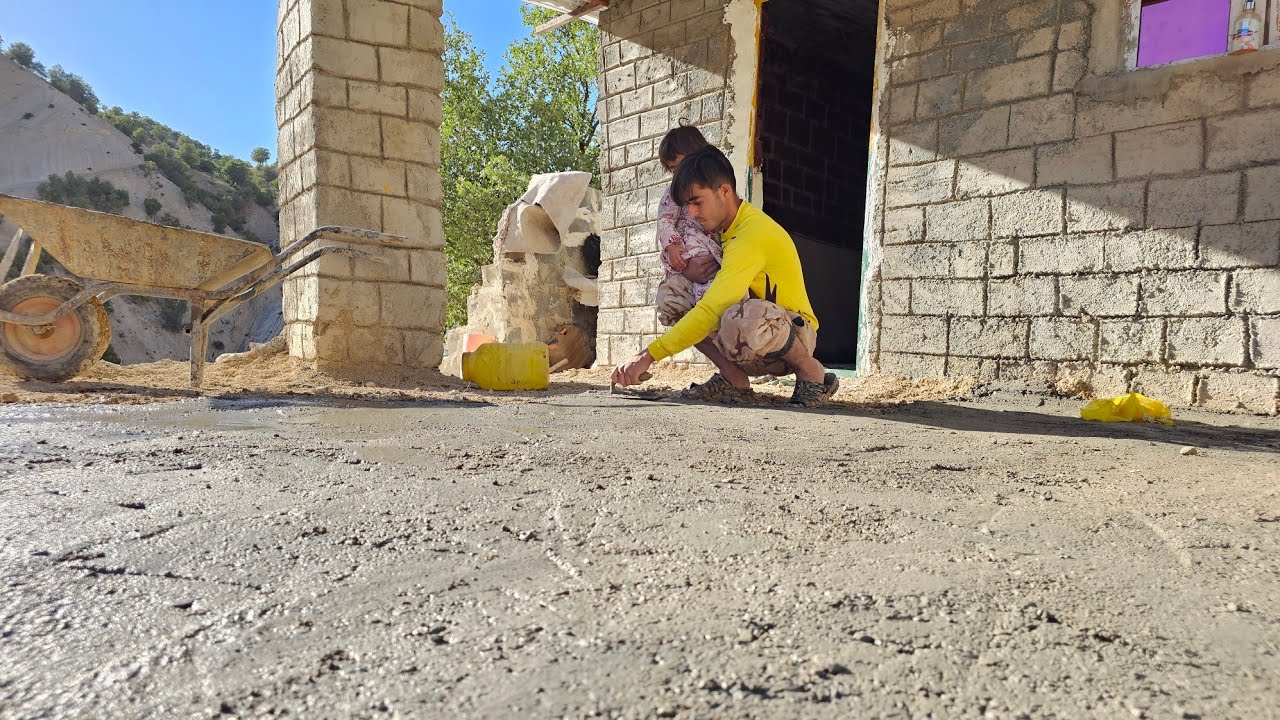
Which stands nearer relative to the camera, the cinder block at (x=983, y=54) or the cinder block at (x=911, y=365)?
the cinder block at (x=983, y=54)

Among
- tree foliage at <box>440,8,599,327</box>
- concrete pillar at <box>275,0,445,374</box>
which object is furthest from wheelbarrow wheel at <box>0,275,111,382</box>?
tree foliage at <box>440,8,599,327</box>

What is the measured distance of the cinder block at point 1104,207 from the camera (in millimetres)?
3609

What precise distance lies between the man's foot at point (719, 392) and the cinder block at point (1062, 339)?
1613 millimetres

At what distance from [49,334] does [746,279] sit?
11.0 feet

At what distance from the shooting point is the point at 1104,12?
12.2 feet

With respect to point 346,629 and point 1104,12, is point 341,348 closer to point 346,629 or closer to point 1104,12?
point 346,629

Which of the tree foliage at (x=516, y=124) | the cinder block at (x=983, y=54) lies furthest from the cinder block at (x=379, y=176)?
the tree foliage at (x=516, y=124)

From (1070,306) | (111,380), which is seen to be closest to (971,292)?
(1070,306)

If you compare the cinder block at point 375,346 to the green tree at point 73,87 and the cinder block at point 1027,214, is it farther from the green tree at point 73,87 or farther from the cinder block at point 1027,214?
the green tree at point 73,87

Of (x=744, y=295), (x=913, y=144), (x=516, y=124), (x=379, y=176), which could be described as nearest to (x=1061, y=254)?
(x=913, y=144)

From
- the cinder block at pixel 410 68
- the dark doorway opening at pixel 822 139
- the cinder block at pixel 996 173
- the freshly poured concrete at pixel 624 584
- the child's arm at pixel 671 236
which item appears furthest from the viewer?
the dark doorway opening at pixel 822 139

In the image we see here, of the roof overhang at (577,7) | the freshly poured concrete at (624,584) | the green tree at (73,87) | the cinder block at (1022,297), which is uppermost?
the green tree at (73,87)

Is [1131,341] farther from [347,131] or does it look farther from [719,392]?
[347,131]

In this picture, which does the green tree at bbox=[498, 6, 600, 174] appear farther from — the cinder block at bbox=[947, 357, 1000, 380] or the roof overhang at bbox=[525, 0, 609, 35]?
the cinder block at bbox=[947, 357, 1000, 380]
